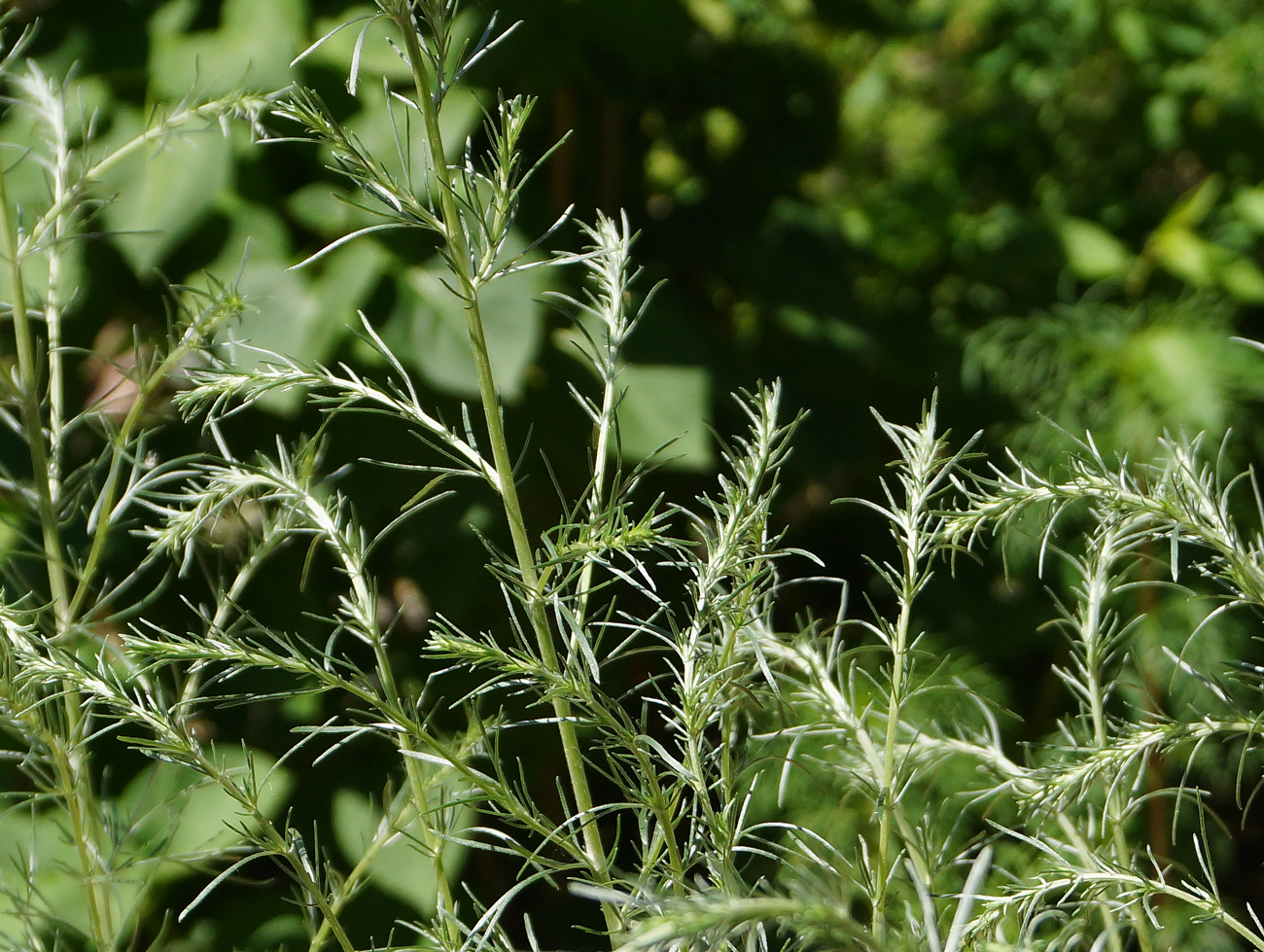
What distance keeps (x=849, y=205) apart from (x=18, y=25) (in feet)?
2.27

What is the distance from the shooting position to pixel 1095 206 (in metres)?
0.93

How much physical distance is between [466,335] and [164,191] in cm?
17

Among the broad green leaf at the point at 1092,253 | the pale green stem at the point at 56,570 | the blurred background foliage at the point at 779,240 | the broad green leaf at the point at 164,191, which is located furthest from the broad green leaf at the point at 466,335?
the broad green leaf at the point at 1092,253

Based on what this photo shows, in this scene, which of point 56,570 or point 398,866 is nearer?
point 56,570

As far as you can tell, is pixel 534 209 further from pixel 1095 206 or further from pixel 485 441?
pixel 1095 206

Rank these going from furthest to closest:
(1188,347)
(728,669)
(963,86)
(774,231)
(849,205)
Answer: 1. (963,86)
2. (849,205)
3. (774,231)
4. (1188,347)
5. (728,669)

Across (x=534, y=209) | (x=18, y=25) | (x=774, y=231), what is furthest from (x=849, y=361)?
(x=18, y=25)

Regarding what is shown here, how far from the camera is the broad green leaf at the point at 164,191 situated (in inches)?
22.7

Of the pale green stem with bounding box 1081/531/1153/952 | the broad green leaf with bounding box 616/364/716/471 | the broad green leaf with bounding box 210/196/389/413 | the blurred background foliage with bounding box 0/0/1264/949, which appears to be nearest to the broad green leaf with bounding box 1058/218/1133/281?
the blurred background foliage with bounding box 0/0/1264/949

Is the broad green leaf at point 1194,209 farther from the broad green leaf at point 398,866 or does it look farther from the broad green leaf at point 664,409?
the broad green leaf at point 398,866

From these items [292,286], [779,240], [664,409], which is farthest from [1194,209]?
[292,286]

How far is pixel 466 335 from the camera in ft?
1.90

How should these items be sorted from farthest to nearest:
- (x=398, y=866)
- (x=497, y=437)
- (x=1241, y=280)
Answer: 1. (x=1241, y=280)
2. (x=398, y=866)
3. (x=497, y=437)

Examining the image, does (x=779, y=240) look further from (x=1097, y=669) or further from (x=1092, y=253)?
(x=1097, y=669)
